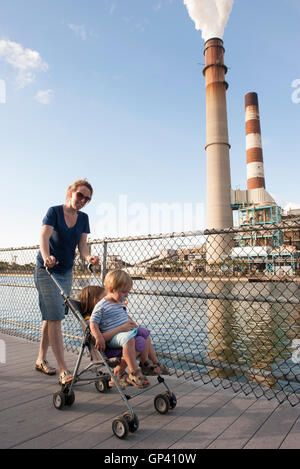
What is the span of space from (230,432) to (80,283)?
104 inches

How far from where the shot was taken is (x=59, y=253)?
2.90 m

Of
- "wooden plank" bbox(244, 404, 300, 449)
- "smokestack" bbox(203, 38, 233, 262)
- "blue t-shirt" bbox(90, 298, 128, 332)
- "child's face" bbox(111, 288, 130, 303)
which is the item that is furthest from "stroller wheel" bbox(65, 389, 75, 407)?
"smokestack" bbox(203, 38, 233, 262)

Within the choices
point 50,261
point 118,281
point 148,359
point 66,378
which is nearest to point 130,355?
point 148,359

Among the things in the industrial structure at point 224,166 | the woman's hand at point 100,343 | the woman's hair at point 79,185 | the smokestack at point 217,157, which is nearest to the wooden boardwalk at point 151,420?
the woman's hand at point 100,343

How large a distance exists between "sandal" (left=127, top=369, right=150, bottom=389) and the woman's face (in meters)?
1.51

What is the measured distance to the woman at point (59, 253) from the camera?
9.09 feet

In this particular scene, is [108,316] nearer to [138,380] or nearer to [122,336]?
[122,336]

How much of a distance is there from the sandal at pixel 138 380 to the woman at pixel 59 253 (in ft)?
2.86

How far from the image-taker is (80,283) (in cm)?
409

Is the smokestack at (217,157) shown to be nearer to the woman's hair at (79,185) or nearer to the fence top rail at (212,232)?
the fence top rail at (212,232)

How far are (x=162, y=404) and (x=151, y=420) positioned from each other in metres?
0.14

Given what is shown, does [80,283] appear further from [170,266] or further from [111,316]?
[111,316]

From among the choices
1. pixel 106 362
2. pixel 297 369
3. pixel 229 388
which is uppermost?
pixel 106 362
